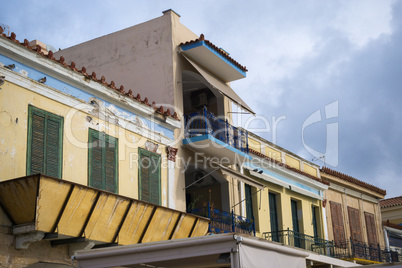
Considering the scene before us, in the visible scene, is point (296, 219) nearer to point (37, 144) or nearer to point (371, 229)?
point (371, 229)

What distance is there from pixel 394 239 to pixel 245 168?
12613mm

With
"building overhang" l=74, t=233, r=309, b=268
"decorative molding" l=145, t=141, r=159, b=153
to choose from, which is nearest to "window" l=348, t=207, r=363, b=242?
"decorative molding" l=145, t=141, r=159, b=153

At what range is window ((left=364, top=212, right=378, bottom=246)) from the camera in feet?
85.7

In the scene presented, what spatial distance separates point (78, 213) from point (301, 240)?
11.8 m

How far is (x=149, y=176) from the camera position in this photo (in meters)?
14.8

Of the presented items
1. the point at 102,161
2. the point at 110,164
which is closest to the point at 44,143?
the point at 102,161

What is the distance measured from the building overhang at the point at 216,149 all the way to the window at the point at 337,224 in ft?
23.6

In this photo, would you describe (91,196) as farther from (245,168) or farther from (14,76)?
(245,168)

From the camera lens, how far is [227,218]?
17.2 m

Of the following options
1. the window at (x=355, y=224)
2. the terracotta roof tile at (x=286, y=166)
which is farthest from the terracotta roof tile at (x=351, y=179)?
the window at (x=355, y=224)

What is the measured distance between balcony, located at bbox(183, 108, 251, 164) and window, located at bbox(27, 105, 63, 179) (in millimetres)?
4783

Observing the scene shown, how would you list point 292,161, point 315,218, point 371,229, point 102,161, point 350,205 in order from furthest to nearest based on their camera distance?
point 371,229, point 350,205, point 315,218, point 292,161, point 102,161

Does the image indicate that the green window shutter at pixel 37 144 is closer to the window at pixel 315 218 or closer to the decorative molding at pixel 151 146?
the decorative molding at pixel 151 146

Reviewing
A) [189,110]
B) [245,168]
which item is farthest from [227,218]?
[189,110]
